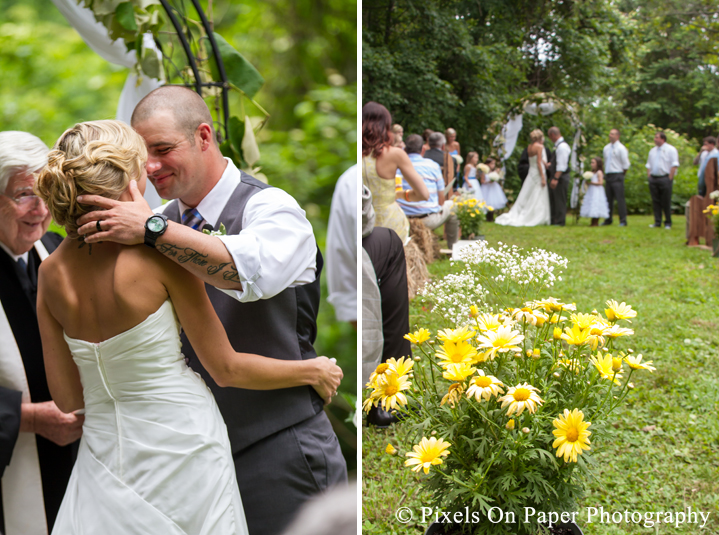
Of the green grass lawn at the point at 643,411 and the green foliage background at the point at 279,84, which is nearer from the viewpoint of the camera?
the green grass lawn at the point at 643,411

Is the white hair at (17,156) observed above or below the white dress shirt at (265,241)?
above

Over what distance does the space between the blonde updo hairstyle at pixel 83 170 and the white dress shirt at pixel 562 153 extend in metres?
4.99

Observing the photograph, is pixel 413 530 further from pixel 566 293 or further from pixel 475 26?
pixel 475 26

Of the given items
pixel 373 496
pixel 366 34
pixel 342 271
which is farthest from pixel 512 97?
pixel 373 496

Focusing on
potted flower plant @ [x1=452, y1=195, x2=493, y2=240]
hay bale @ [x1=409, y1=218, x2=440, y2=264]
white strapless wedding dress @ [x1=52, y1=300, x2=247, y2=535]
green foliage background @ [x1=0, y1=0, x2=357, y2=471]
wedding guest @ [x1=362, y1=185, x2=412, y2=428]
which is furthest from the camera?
potted flower plant @ [x1=452, y1=195, x2=493, y2=240]

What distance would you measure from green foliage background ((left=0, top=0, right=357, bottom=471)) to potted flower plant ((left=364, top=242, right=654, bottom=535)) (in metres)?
0.92

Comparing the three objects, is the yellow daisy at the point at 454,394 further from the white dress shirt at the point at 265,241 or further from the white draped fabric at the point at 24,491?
the white draped fabric at the point at 24,491

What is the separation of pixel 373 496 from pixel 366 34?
3.51 m

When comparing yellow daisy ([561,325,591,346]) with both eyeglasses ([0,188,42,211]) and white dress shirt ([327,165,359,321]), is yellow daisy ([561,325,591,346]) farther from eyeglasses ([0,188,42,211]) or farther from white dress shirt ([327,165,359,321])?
eyeglasses ([0,188,42,211])

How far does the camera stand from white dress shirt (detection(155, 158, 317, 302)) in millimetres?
1226

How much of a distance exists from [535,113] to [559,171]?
2.34 metres

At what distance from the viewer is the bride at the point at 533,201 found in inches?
139

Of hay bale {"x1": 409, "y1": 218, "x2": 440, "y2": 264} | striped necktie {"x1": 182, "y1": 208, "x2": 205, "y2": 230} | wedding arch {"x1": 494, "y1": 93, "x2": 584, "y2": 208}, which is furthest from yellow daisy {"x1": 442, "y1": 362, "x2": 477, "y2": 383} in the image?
wedding arch {"x1": 494, "y1": 93, "x2": 584, "y2": 208}

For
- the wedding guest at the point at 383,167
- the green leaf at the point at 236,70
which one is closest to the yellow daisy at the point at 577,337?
the green leaf at the point at 236,70
